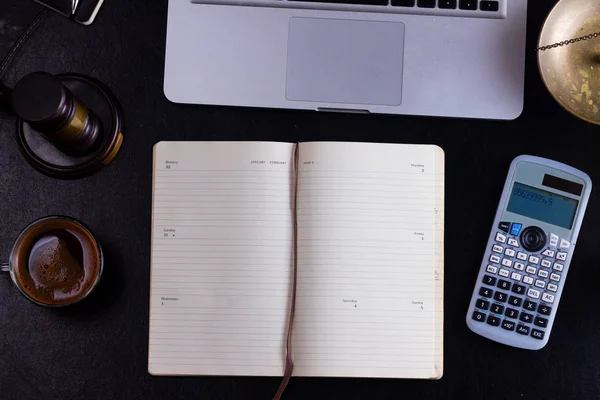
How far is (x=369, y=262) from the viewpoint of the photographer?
593 mm

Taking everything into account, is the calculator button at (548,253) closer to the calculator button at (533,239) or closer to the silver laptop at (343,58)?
the calculator button at (533,239)

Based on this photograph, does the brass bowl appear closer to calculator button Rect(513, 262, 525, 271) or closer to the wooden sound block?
calculator button Rect(513, 262, 525, 271)

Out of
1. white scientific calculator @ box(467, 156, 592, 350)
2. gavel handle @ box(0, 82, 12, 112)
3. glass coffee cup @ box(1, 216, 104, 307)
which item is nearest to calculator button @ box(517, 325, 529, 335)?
white scientific calculator @ box(467, 156, 592, 350)

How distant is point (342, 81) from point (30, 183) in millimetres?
322

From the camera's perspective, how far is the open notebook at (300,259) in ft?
1.92

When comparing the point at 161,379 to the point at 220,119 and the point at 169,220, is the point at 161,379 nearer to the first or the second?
the point at 169,220

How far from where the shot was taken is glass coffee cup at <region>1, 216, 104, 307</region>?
0.55m

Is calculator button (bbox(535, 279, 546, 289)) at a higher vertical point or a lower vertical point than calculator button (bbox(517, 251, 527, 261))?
lower

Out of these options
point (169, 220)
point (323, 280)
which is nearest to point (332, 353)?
point (323, 280)

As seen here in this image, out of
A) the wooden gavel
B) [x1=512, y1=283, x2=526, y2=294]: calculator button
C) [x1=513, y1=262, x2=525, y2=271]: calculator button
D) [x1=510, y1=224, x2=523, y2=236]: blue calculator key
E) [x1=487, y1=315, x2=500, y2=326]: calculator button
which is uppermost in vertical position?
the wooden gavel

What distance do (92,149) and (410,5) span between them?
0.34m

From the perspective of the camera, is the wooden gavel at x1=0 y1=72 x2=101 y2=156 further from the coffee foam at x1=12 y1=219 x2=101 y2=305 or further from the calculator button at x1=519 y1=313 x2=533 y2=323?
the calculator button at x1=519 y1=313 x2=533 y2=323

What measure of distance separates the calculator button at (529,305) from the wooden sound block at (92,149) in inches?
16.5

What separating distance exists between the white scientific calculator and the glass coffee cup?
361mm
